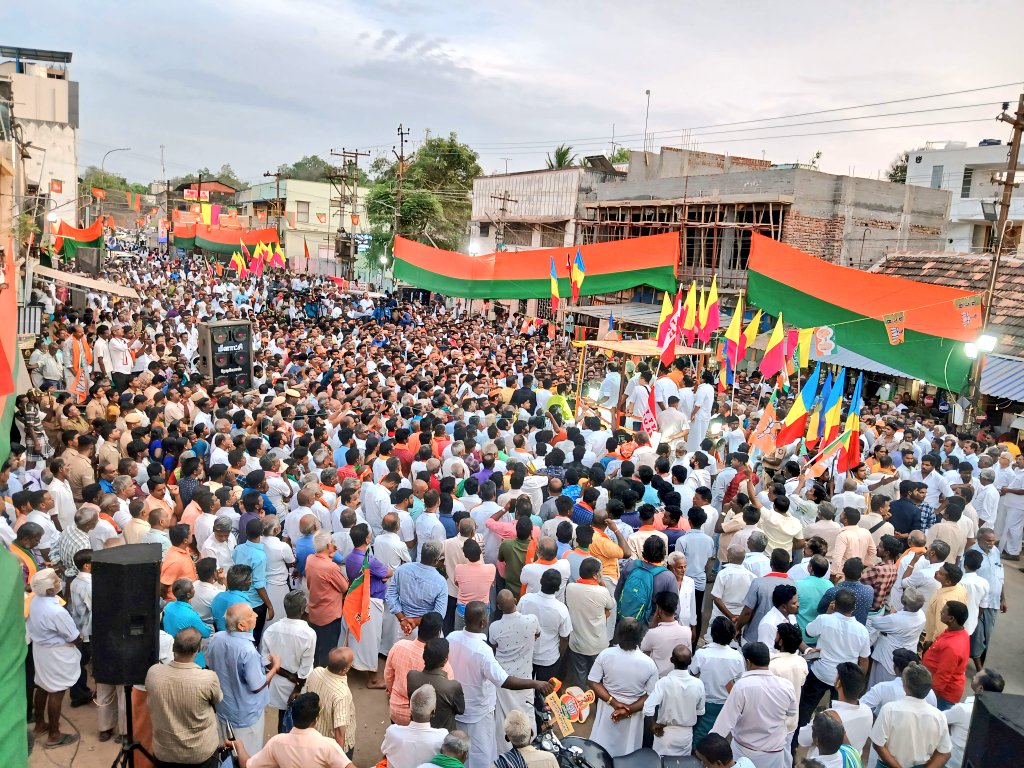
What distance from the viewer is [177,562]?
523 centimetres

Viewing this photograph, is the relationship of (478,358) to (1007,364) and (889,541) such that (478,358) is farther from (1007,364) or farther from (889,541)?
(889,541)

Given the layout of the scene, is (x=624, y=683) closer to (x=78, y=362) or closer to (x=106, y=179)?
(x=78, y=362)

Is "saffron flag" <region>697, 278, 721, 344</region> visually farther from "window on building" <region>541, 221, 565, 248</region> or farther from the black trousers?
"window on building" <region>541, 221, 565, 248</region>

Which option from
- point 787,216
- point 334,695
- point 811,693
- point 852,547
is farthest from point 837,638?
point 787,216

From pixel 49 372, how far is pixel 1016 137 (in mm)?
15365

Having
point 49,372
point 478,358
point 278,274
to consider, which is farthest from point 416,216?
point 49,372

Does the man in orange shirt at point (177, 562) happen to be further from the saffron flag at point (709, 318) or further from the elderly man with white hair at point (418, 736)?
the saffron flag at point (709, 318)

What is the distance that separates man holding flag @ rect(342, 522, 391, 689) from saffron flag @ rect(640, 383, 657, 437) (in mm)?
5098

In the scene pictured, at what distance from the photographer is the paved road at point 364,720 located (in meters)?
4.90

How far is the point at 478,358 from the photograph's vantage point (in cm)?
1644

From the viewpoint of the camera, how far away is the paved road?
4.90 m

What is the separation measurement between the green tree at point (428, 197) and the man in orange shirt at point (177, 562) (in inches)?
1103

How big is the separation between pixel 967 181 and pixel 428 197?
23.3 meters

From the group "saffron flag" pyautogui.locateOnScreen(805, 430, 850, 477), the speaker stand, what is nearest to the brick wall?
"saffron flag" pyautogui.locateOnScreen(805, 430, 850, 477)
